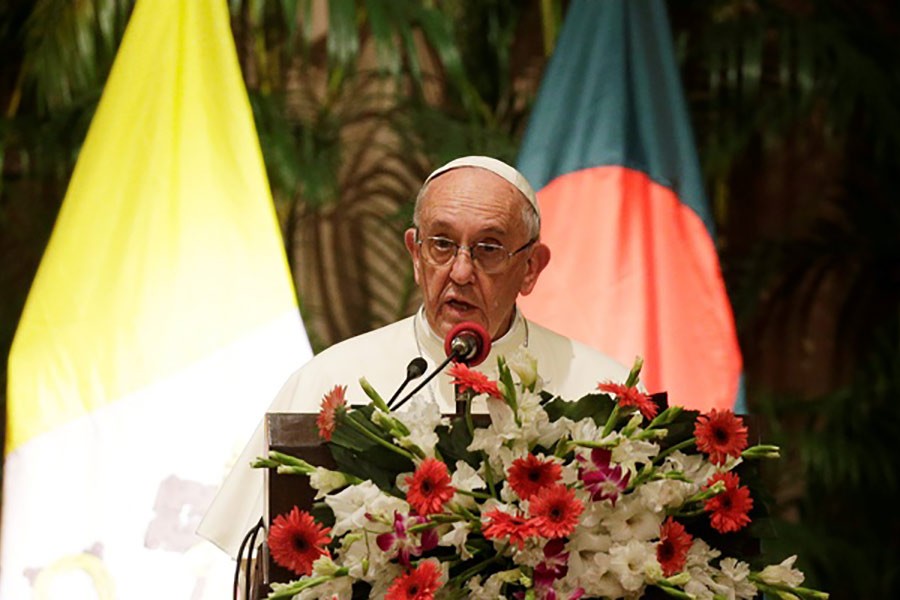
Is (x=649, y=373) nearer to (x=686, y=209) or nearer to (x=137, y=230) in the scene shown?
(x=686, y=209)

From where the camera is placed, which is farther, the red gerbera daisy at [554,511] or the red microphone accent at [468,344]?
the red microphone accent at [468,344]

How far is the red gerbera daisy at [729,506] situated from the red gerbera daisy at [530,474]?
27 centimetres

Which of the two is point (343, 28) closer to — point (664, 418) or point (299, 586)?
point (664, 418)

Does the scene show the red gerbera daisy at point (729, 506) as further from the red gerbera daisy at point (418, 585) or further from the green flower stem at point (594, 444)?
the red gerbera daisy at point (418, 585)

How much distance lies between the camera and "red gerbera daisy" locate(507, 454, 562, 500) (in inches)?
81.0

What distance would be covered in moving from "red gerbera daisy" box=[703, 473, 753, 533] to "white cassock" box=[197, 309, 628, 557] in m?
0.84

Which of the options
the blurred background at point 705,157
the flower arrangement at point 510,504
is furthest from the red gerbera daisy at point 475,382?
the blurred background at point 705,157

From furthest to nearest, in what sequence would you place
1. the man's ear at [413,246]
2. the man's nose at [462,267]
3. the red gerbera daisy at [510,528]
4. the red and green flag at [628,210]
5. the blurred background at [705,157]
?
the blurred background at [705,157] → the red and green flag at [628,210] → the man's ear at [413,246] → the man's nose at [462,267] → the red gerbera daisy at [510,528]

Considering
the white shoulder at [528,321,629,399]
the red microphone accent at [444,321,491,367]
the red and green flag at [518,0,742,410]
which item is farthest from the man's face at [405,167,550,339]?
the red and green flag at [518,0,742,410]

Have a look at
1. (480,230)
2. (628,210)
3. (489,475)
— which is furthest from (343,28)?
(489,475)

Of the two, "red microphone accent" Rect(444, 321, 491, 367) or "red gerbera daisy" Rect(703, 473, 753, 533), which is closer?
"red gerbera daisy" Rect(703, 473, 753, 533)

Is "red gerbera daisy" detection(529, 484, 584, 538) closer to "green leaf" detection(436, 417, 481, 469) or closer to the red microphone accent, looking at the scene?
"green leaf" detection(436, 417, 481, 469)

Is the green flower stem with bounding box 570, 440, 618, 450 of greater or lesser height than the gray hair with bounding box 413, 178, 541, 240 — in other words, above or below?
below

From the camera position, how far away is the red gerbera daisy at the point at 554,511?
6.61ft
